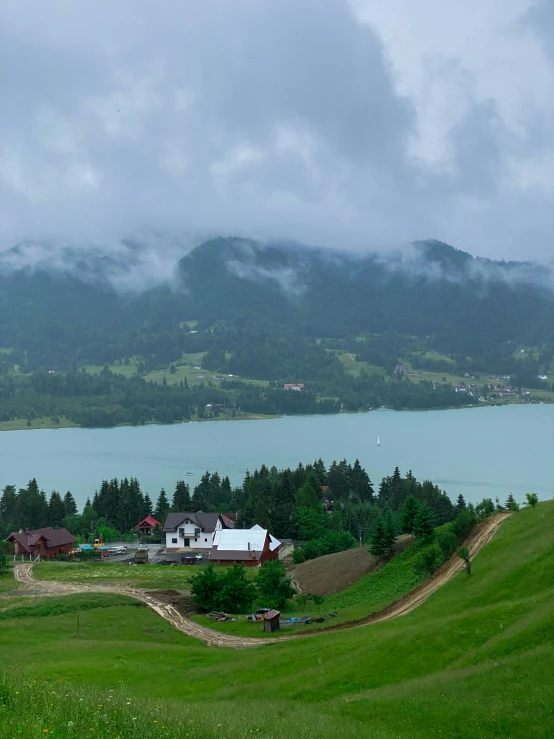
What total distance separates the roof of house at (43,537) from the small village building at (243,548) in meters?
16.5

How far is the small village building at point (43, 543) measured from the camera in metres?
68.8

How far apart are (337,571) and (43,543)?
35398 millimetres

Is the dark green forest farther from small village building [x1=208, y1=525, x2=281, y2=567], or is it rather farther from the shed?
the shed

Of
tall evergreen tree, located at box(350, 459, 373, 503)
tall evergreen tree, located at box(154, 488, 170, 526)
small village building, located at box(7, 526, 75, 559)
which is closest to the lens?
small village building, located at box(7, 526, 75, 559)

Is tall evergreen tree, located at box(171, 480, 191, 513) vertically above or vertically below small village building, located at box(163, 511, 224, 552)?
above

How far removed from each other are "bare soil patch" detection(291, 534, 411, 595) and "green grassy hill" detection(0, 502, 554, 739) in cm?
1118

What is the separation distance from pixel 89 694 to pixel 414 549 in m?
29.7

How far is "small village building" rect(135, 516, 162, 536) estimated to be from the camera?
87500mm

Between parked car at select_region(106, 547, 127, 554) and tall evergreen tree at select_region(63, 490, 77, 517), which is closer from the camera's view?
parked car at select_region(106, 547, 127, 554)

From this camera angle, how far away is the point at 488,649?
19703 mm

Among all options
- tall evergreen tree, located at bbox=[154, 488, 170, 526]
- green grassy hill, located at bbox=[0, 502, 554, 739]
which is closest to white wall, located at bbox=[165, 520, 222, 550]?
tall evergreen tree, located at bbox=[154, 488, 170, 526]

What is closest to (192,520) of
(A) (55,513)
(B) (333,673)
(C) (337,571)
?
(A) (55,513)

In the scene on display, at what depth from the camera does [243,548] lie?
6538cm

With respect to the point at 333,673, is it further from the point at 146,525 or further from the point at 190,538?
the point at 146,525
